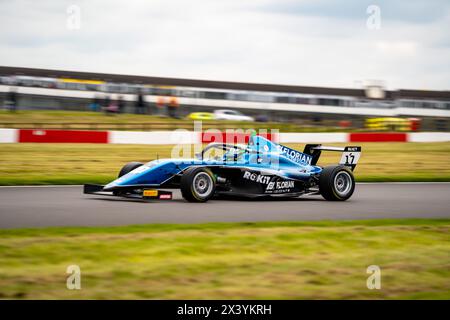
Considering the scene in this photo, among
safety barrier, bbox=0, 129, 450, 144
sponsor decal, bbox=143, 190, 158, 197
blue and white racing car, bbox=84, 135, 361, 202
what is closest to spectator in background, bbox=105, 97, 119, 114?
safety barrier, bbox=0, 129, 450, 144

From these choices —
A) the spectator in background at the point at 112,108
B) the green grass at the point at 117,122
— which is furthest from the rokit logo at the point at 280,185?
the spectator in background at the point at 112,108

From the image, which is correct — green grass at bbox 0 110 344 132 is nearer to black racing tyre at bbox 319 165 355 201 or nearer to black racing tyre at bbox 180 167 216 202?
black racing tyre at bbox 319 165 355 201

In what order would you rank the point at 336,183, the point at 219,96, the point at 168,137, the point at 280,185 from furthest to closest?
the point at 219,96 < the point at 168,137 < the point at 336,183 < the point at 280,185

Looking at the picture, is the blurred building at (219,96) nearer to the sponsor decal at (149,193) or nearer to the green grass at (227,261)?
the sponsor decal at (149,193)

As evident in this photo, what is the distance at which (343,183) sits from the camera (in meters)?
13.2

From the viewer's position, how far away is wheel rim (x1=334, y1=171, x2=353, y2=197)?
43.0 ft

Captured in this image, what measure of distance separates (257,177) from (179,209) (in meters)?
1.98

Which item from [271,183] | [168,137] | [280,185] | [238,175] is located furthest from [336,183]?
[168,137]

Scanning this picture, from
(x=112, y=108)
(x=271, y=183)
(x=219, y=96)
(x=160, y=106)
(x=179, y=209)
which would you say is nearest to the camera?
(x=179, y=209)

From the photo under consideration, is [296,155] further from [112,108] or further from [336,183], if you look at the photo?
[112,108]

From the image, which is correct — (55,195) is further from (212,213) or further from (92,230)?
(92,230)

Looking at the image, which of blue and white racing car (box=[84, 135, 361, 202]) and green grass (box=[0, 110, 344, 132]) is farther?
green grass (box=[0, 110, 344, 132])

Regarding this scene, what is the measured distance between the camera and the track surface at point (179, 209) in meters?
9.81
